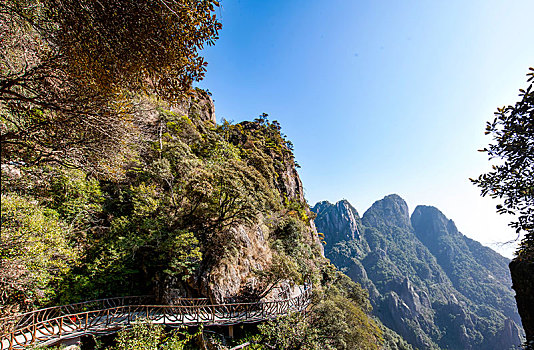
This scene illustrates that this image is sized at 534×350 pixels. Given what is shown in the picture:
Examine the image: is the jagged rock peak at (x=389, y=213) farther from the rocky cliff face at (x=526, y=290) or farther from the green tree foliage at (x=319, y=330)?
the rocky cliff face at (x=526, y=290)

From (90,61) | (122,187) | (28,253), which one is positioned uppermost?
(122,187)

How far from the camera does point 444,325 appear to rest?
196ft

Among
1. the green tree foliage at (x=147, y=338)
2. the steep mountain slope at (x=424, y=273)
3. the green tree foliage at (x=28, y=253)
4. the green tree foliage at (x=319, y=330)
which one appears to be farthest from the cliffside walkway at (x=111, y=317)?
the steep mountain slope at (x=424, y=273)

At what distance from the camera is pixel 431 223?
101 m

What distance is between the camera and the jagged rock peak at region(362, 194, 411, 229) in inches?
4215

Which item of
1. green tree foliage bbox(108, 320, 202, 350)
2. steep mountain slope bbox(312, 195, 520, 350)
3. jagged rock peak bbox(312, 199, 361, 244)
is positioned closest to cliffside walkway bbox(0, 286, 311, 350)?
green tree foliage bbox(108, 320, 202, 350)

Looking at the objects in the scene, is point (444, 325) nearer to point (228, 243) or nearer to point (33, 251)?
point (228, 243)

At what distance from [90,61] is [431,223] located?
131m

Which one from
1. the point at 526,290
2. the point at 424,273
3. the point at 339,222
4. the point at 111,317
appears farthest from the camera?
the point at 339,222

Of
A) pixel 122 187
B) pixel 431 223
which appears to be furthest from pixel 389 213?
pixel 122 187

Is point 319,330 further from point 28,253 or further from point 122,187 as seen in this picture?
point 122,187

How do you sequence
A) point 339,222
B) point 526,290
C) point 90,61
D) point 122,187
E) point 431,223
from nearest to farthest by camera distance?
point 90,61 → point 526,290 → point 122,187 → point 339,222 → point 431,223

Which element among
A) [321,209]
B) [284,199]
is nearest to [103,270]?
[284,199]

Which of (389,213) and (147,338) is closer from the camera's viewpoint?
(147,338)
